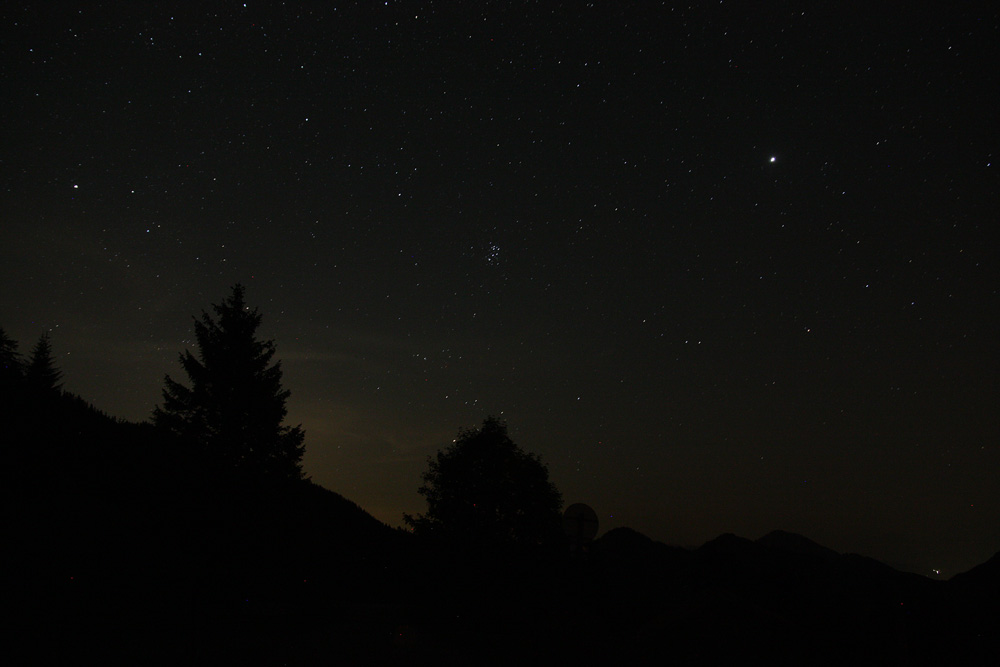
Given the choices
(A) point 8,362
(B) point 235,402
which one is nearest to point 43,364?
(A) point 8,362

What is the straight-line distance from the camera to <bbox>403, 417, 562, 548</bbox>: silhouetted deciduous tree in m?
29.4

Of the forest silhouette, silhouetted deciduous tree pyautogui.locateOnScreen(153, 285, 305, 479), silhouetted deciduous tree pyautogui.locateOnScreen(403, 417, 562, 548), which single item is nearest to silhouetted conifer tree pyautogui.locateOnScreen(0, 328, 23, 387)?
the forest silhouette

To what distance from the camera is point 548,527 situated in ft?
97.1

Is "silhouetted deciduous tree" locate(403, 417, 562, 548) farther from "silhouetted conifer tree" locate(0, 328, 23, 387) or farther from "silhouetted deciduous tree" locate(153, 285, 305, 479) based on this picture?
"silhouetted conifer tree" locate(0, 328, 23, 387)

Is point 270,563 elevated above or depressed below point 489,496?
below

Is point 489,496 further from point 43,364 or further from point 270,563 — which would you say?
point 43,364

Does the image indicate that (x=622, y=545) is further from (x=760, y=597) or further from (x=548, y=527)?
(x=548, y=527)

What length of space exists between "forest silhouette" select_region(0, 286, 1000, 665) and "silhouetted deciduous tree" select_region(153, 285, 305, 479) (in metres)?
0.06

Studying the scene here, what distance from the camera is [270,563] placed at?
24.4 m

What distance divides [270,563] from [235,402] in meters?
7.32

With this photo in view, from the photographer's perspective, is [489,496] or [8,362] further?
[489,496]

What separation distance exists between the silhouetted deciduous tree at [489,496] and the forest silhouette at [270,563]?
9 centimetres

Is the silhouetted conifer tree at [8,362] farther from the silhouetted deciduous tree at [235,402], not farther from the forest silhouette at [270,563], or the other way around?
the silhouetted deciduous tree at [235,402]

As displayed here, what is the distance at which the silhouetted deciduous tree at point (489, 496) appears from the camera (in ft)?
96.4
